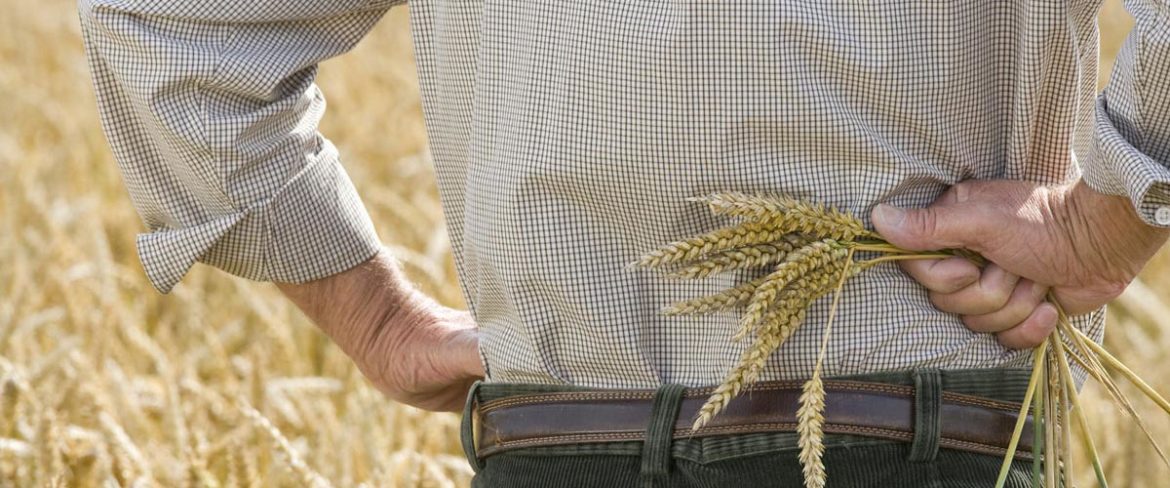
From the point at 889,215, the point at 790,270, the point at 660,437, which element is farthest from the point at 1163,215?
the point at 660,437

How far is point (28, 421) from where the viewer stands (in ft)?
8.52

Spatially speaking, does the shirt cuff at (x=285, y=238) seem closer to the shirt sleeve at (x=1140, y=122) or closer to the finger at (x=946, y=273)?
the finger at (x=946, y=273)

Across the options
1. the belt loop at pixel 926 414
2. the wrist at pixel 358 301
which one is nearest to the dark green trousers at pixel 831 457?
the belt loop at pixel 926 414

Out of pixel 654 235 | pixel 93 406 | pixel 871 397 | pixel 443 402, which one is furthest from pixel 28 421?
pixel 871 397

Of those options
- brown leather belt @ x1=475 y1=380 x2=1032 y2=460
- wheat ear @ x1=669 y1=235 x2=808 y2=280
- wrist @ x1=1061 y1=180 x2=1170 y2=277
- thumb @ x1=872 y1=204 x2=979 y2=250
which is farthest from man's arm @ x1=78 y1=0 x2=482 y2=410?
wrist @ x1=1061 y1=180 x2=1170 y2=277

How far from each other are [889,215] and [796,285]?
138mm

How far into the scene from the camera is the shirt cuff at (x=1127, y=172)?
1398 millimetres

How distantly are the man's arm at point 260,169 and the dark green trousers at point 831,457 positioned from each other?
1.49 feet

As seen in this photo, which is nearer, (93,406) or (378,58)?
(93,406)

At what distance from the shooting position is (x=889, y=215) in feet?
4.95

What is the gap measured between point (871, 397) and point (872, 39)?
0.37 meters

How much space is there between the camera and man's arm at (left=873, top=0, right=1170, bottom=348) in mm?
1483

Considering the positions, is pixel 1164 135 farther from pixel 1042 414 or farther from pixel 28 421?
pixel 28 421

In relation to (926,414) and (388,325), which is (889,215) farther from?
(388,325)
